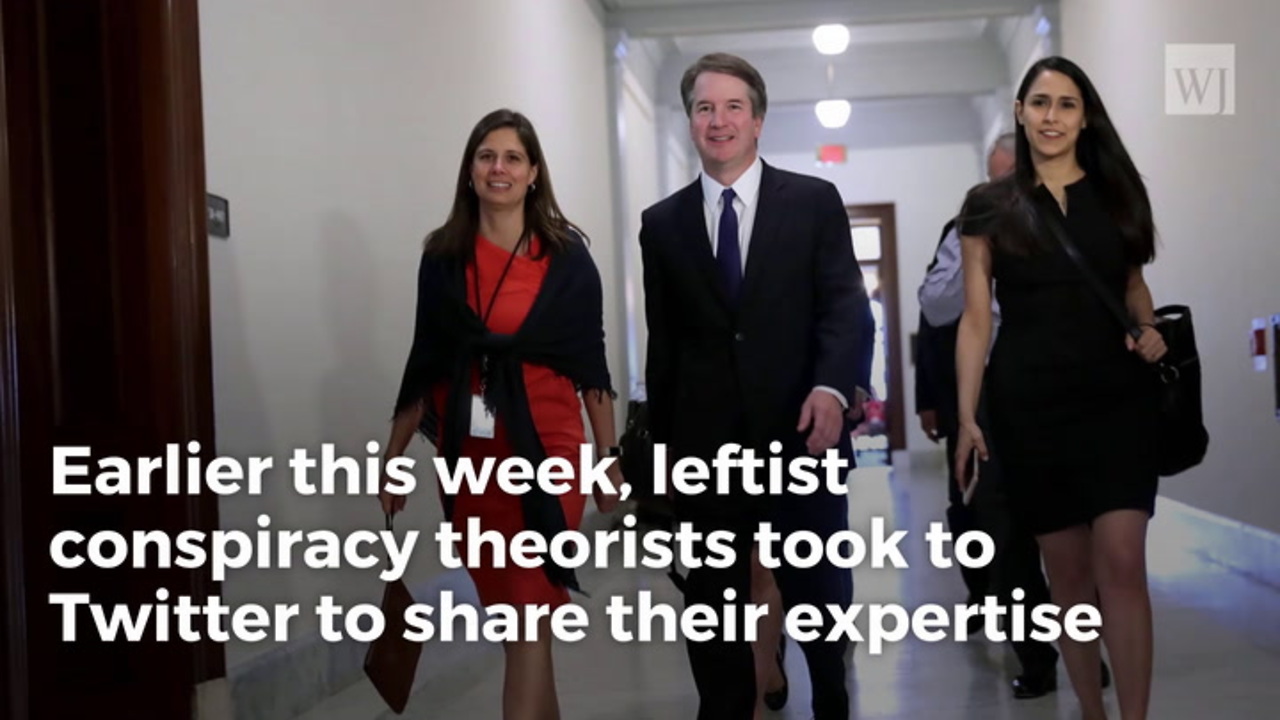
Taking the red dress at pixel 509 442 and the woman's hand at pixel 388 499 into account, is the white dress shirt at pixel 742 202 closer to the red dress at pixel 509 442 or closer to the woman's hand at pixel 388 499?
the red dress at pixel 509 442

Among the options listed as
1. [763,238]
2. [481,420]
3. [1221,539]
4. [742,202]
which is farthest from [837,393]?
[1221,539]

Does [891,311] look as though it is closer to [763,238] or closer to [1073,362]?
[1073,362]

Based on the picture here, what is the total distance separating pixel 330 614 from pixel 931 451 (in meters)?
13.2

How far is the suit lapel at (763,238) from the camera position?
8.95 feet

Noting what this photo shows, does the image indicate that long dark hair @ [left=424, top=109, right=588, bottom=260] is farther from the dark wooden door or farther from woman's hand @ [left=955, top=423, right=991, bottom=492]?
woman's hand @ [left=955, top=423, right=991, bottom=492]

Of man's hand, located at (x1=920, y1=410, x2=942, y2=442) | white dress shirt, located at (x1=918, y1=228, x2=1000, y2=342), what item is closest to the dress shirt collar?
white dress shirt, located at (x1=918, y1=228, x2=1000, y2=342)

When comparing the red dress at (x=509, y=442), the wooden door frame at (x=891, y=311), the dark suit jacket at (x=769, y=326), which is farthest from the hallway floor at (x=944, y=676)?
the wooden door frame at (x=891, y=311)

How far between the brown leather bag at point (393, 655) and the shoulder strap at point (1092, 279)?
141cm

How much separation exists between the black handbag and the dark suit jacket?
0.50 meters

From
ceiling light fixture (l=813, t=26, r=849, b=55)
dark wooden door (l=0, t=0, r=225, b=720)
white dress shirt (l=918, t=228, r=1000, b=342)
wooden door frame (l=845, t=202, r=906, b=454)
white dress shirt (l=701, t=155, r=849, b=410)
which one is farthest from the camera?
wooden door frame (l=845, t=202, r=906, b=454)

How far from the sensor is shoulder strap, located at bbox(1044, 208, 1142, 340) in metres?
2.83

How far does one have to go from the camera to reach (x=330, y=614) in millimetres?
4281

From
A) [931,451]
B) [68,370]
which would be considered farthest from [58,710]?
[931,451]

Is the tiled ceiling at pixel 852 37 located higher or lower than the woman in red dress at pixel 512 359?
higher
